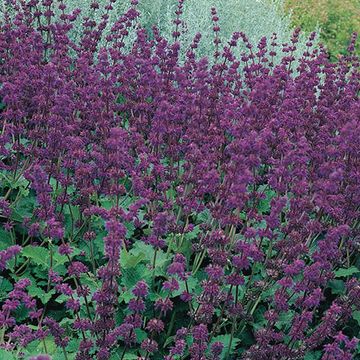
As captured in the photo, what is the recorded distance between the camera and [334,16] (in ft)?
46.2

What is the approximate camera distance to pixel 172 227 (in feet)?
11.0

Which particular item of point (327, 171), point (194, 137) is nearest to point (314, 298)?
point (327, 171)

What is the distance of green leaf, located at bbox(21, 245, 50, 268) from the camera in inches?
137

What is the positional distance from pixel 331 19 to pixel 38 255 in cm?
1180

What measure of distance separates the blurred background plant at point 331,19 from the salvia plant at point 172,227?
899 cm

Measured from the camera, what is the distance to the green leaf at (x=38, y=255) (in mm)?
3488

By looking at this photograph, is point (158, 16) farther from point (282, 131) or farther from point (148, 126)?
point (282, 131)

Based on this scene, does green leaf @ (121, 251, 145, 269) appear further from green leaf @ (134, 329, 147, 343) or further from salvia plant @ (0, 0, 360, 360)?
green leaf @ (134, 329, 147, 343)

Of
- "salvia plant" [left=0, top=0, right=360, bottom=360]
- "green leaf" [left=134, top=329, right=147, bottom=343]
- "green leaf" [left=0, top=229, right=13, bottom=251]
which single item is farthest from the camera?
"green leaf" [left=0, top=229, right=13, bottom=251]

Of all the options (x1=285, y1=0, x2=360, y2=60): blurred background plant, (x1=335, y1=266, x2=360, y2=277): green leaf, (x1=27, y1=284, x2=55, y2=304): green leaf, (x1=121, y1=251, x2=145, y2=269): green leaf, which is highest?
(x1=285, y1=0, x2=360, y2=60): blurred background plant

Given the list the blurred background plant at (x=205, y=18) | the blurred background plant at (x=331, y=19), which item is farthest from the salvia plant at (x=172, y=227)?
the blurred background plant at (x=331, y=19)

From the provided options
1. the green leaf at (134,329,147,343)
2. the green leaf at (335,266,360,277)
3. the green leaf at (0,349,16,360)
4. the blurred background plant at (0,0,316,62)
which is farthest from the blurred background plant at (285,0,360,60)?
the green leaf at (0,349,16,360)

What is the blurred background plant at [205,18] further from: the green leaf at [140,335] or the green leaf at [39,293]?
the green leaf at [140,335]

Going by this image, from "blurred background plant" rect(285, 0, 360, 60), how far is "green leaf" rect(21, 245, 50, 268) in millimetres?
10217
